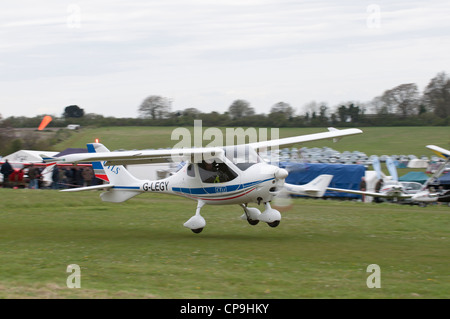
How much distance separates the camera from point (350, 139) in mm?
55344

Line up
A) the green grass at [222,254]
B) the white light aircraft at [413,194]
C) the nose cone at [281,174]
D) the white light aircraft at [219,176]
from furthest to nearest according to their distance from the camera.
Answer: the white light aircraft at [413,194], the white light aircraft at [219,176], the nose cone at [281,174], the green grass at [222,254]

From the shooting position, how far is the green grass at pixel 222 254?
28.4 feet

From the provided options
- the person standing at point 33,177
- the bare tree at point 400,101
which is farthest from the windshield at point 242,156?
the bare tree at point 400,101

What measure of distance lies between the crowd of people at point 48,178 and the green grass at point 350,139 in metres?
4.99

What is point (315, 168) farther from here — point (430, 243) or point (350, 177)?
point (430, 243)

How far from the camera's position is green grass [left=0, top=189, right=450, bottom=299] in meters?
8.66

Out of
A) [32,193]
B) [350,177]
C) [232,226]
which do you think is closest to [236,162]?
[232,226]

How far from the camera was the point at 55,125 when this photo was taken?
2090 inches

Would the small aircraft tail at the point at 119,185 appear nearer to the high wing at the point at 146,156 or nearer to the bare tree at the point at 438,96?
the high wing at the point at 146,156

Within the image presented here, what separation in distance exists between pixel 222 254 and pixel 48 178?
2657 centimetres

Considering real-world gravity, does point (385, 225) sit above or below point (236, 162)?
below

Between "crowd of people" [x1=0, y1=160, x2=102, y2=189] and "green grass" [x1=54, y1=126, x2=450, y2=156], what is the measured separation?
4.99 m

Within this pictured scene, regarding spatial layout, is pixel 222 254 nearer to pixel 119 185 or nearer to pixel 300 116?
pixel 119 185
